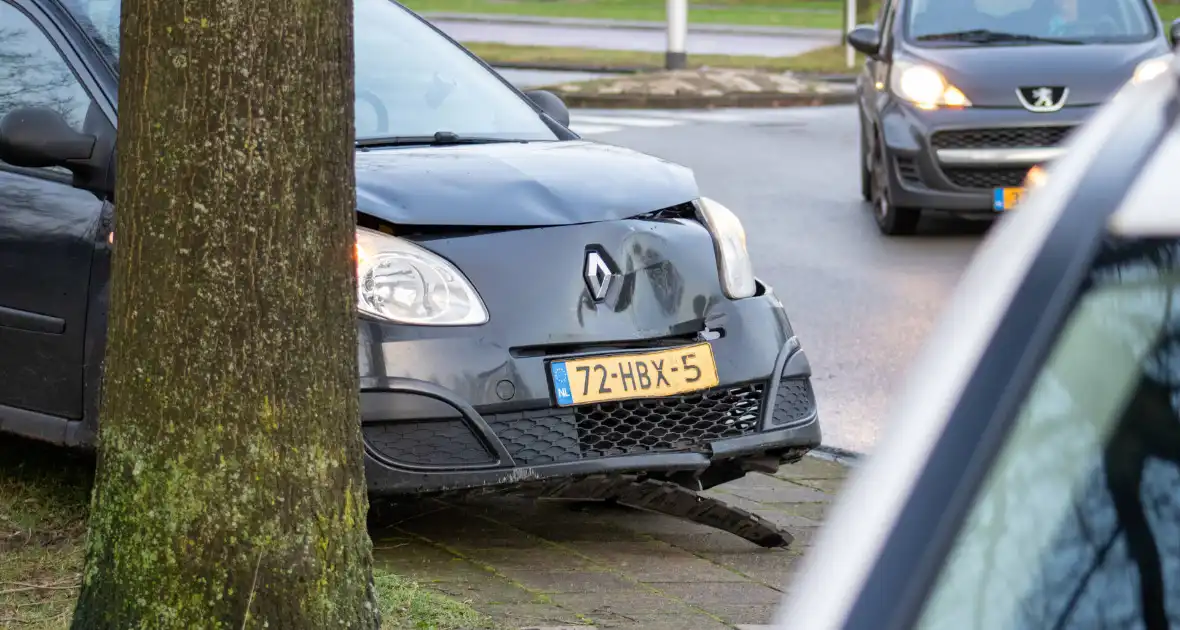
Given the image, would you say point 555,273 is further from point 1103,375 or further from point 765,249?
point 765,249

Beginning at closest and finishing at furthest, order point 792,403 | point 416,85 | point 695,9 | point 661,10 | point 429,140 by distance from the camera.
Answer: point 792,403 → point 429,140 → point 416,85 → point 661,10 → point 695,9

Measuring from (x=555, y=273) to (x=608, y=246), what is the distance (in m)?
0.17

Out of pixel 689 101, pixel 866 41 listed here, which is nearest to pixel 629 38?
pixel 689 101

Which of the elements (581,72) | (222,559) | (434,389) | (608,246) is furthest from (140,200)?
(581,72)

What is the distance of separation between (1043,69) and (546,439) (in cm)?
708

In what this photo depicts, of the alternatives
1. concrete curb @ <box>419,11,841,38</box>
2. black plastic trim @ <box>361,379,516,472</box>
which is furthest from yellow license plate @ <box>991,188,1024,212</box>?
concrete curb @ <box>419,11,841,38</box>

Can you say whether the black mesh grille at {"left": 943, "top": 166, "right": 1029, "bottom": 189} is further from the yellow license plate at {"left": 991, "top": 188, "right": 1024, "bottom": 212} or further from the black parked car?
the black parked car

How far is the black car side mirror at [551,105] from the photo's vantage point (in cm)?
632

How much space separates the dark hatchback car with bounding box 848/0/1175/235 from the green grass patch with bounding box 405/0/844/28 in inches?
1058

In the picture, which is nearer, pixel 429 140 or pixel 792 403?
pixel 792 403

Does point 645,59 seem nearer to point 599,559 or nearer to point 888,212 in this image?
point 888,212

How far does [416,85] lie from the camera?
5957 millimetres

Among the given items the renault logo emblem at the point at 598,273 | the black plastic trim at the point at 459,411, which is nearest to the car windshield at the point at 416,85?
the renault logo emblem at the point at 598,273

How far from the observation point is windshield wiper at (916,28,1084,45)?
11.5 metres
